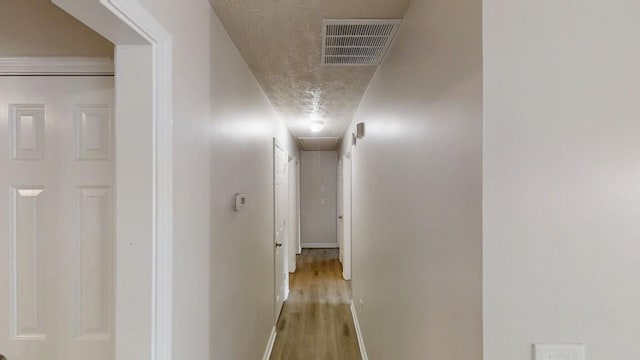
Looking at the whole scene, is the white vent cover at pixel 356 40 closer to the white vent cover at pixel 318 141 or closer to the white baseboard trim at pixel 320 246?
the white vent cover at pixel 318 141

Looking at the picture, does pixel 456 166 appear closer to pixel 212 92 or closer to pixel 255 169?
pixel 212 92

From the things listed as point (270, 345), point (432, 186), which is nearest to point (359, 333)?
point (270, 345)

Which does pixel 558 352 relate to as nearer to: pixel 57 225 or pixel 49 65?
pixel 57 225

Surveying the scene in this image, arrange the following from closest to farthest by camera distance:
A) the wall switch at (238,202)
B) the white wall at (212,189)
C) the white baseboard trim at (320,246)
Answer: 1. the white wall at (212,189)
2. the wall switch at (238,202)
3. the white baseboard trim at (320,246)

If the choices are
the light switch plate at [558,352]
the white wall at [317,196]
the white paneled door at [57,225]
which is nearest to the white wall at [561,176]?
the light switch plate at [558,352]

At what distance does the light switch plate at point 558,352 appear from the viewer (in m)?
0.81

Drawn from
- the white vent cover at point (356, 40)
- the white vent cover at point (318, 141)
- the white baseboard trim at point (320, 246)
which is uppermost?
the white vent cover at point (356, 40)

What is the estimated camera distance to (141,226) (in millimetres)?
984

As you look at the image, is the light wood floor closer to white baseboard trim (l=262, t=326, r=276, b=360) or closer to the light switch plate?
white baseboard trim (l=262, t=326, r=276, b=360)

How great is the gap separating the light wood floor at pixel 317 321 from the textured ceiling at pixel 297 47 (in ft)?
7.85

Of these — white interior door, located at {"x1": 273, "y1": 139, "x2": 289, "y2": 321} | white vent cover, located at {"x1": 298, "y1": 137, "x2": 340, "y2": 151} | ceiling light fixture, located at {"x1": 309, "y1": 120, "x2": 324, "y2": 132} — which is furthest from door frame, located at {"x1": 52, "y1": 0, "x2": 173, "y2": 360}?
white vent cover, located at {"x1": 298, "y1": 137, "x2": 340, "y2": 151}

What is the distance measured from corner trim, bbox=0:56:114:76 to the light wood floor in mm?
2712

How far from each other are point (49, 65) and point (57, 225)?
697mm

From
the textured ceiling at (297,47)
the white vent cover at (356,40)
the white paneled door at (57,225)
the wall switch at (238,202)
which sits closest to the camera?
the white paneled door at (57,225)
